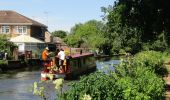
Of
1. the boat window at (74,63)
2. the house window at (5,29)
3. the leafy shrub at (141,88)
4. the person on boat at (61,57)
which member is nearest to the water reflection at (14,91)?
the person on boat at (61,57)

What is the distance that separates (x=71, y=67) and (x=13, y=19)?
5853 centimetres

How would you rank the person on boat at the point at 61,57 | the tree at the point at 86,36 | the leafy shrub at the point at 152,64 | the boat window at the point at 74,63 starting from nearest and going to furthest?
the leafy shrub at the point at 152,64
the person on boat at the point at 61,57
the boat window at the point at 74,63
the tree at the point at 86,36

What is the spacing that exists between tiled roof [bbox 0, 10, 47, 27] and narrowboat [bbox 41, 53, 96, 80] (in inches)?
1703

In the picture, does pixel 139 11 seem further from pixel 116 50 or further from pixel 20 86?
pixel 116 50

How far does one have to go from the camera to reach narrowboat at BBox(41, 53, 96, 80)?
128ft

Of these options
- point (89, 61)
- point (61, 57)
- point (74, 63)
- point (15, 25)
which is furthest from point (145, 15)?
point (15, 25)

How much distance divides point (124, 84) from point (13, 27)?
283 feet

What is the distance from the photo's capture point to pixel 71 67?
141ft

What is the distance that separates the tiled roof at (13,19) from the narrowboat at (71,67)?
4327cm

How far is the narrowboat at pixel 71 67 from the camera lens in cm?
3901

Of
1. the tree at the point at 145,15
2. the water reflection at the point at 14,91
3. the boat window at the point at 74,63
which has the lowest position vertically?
the water reflection at the point at 14,91

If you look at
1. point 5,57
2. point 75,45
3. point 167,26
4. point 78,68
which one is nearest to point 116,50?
point 75,45

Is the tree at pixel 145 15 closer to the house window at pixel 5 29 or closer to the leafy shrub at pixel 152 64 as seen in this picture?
the leafy shrub at pixel 152 64

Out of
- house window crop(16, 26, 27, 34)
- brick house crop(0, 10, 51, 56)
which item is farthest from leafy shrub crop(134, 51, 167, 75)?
house window crop(16, 26, 27, 34)
